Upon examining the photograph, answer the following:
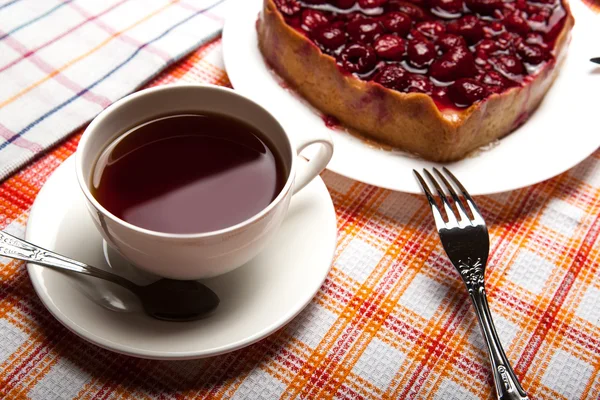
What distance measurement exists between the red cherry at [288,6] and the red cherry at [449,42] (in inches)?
14.5

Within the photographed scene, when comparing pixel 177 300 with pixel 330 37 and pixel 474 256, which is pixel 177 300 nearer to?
pixel 474 256

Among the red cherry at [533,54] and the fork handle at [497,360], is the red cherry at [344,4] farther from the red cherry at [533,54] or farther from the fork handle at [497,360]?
the fork handle at [497,360]

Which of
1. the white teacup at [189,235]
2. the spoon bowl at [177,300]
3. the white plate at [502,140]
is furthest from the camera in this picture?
the white plate at [502,140]

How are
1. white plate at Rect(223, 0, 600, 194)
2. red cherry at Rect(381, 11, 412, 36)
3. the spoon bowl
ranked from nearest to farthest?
the spoon bowl, white plate at Rect(223, 0, 600, 194), red cherry at Rect(381, 11, 412, 36)

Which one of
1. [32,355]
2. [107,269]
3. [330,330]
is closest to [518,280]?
[330,330]

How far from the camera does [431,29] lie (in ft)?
5.22

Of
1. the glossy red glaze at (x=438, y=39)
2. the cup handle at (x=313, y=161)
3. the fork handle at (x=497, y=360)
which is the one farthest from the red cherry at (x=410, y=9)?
the fork handle at (x=497, y=360)

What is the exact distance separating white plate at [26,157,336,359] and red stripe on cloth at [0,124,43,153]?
25 centimetres

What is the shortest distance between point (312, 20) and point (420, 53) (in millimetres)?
286

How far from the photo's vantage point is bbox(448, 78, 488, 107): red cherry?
4.64ft

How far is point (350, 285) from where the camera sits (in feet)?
3.93

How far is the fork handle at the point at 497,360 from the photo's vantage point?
99cm

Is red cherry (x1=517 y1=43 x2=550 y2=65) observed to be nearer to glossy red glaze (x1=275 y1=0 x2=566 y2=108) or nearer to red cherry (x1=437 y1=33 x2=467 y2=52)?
glossy red glaze (x1=275 y1=0 x2=566 y2=108)

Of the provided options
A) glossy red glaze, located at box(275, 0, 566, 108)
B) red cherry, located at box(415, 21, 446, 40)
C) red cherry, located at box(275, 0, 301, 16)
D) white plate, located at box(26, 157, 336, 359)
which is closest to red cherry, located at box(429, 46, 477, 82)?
glossy red glaze, located at box(275, 0, 566, 108)
